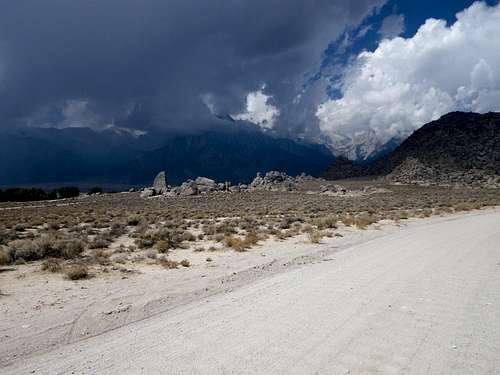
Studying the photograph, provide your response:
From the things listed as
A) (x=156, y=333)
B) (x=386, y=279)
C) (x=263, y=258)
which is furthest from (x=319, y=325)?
(x=263, y=258)

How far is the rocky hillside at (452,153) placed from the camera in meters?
114

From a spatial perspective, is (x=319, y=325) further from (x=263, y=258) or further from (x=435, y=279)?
(x=263, y=258)

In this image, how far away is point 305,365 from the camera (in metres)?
4.74

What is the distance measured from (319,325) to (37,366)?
4.45 m

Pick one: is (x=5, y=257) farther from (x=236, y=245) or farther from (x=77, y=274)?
(x=236, y=245)

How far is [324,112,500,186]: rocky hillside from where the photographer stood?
114m

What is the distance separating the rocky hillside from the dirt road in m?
107

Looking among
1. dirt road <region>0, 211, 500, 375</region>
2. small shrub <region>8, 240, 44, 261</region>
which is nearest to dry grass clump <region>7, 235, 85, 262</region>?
small shrub <region>8, 240, 44, 261</region>

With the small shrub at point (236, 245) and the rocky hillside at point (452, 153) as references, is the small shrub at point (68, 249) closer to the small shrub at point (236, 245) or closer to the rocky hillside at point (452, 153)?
the small shrub at point (236, 245)

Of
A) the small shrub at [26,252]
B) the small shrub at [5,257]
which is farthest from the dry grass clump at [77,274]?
the small shrub at [26,252]

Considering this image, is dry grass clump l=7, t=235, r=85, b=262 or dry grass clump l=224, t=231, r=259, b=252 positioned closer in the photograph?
dry grass clump l=7, t=235, r=85, b=262

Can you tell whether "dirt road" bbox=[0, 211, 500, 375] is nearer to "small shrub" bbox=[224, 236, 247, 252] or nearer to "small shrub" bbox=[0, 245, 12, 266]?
"small shrub" bbox=[224, 236, 247, 252]

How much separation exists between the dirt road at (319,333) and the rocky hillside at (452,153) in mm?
106691

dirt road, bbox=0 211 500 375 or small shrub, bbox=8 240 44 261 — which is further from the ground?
small shrub, bbox=8 240 44 261
